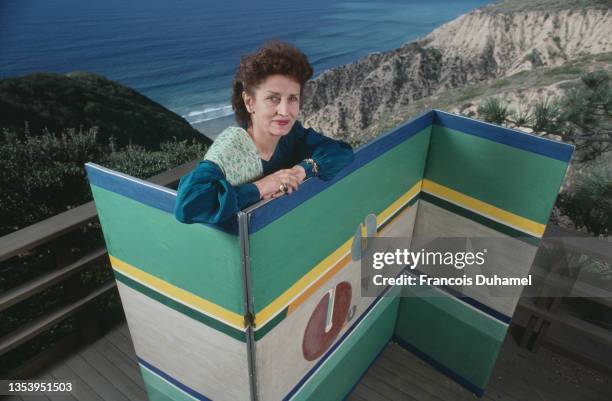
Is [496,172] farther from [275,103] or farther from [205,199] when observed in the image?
[205,199]

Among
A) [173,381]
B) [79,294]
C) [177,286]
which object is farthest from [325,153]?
[79,294]

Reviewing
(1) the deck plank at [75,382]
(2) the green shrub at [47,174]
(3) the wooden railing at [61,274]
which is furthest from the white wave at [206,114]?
(1) the deck plank at [75,382]

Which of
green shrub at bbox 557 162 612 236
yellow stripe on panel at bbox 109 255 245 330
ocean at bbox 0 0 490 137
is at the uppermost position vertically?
yellow stripe on panel at bbox 109 255 245 330

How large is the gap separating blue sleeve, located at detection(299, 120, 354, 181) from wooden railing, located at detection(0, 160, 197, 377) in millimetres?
1117

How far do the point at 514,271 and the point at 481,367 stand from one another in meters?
0.75

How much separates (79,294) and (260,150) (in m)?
1.91

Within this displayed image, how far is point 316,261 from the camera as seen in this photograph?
5.95ft

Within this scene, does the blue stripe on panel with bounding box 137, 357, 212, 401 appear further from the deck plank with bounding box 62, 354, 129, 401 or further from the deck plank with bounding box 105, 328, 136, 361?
the deck plank with bounding box 105, 328, 136, 361

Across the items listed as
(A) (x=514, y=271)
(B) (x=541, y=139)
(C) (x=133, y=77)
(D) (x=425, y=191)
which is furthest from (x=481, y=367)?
(C) (x=133, y=77)

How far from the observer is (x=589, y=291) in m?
2.71

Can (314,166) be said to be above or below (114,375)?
above

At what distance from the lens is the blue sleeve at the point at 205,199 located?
1.29 m

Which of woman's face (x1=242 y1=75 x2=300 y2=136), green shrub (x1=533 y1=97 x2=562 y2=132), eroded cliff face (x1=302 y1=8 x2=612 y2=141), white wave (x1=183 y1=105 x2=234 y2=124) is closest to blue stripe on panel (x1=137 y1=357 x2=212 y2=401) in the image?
woman's face (x1=242 y1=75 x2=300 y2=136)

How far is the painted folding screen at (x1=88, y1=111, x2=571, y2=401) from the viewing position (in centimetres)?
157
